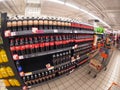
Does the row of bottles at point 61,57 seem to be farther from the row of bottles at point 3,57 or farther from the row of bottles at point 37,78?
the row of bottles at point 3,57

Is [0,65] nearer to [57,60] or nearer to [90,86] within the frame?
[57,60]

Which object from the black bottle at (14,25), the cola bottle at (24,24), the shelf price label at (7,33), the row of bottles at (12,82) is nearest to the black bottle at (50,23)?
the cola bottle at (24,24)

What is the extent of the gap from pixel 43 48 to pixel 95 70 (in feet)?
10.1

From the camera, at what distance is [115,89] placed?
10.8 ft

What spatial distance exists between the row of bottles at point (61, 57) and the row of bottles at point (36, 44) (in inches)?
9.8

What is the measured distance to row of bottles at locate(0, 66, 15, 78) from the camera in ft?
7.13

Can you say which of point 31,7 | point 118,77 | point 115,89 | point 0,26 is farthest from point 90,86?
point 31,7

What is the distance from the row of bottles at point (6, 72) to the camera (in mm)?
2174

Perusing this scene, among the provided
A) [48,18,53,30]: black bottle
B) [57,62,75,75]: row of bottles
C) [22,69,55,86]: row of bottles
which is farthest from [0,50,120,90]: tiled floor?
[48,18,53,30]: black bottle

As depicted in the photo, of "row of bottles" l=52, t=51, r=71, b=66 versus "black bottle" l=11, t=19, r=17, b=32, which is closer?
"black bottle" l=11, t=19, r=17, b=32

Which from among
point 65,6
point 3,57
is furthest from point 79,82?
point 65,6

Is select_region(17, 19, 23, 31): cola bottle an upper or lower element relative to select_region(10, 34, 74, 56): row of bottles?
upper

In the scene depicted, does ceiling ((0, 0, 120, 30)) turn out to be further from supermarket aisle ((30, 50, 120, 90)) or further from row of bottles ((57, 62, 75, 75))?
supermarket aisle ((30, 50, 120, 90))

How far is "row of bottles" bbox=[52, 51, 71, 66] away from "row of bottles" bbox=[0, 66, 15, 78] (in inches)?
42.6
